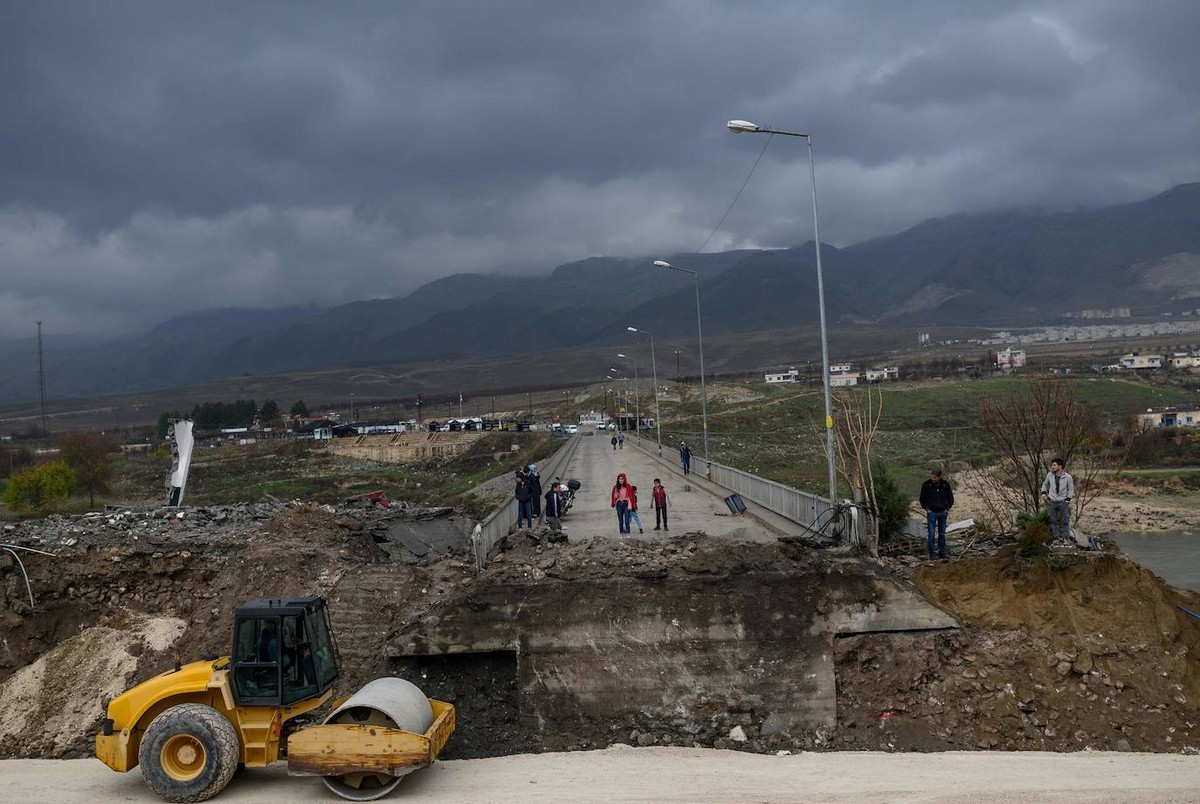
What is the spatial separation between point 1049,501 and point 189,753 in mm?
14153

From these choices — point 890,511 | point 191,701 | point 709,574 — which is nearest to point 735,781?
point 709,574

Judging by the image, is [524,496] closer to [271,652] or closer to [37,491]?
[271,652]

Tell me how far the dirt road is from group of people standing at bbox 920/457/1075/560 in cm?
468

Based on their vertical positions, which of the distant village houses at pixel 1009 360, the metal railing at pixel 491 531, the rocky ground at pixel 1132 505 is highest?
the distant village houses at pixel 1009 360

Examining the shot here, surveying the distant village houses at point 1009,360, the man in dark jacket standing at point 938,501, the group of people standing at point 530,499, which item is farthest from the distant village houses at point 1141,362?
the man in dark jacket standing at point 938,501

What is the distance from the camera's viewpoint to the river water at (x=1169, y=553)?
38.9 m

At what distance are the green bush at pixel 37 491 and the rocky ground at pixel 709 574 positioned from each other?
42540mm

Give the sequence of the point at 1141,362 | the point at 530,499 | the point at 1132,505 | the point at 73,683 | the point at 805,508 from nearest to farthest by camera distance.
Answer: the point at 73,683 → the point at 805,508 → the point at 530,499 → the point at 1132,505 → the point at 1141,362

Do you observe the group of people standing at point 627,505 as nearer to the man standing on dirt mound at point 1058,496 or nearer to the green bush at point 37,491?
the man standing on dirt mound at point 1058,496

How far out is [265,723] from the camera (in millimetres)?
12797

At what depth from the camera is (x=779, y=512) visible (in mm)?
24875

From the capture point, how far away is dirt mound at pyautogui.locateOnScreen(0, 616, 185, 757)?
1745 centimetres

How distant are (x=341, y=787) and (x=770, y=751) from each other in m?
6.56

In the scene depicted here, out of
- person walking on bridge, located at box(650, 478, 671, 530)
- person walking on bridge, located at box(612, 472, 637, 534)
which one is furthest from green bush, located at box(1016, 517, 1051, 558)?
person walking on bridge, located at box(612, 472, 637, 534)
